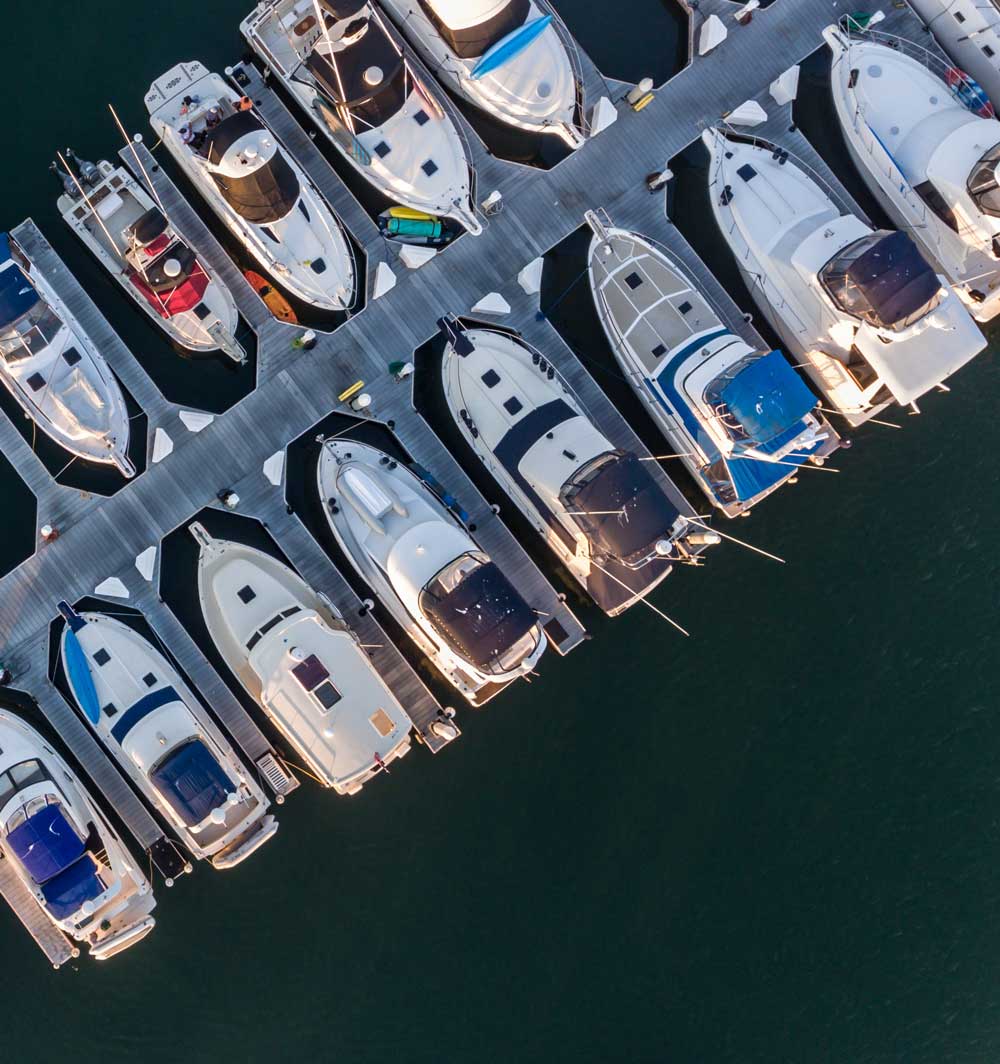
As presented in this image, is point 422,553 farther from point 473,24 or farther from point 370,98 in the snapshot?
point 473,24

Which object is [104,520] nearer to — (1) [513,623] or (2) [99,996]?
(1) [513,623]

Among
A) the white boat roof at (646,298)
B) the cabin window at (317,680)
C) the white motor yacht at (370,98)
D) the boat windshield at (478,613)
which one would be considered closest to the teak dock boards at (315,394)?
the white motor yacht at (370,98)

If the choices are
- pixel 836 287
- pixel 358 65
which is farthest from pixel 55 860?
pixel 836 287

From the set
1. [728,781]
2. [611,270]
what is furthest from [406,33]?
[728,781]

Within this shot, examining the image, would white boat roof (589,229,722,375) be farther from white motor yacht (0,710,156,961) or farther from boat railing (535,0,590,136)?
white motor yacht (0,710,156,961)

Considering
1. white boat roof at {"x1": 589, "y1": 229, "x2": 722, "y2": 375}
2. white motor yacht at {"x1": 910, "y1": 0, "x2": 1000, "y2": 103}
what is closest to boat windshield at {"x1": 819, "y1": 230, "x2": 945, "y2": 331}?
white boat roof at {"x1": 589, "y1": 229, "x2": 722, "y2": 375}
